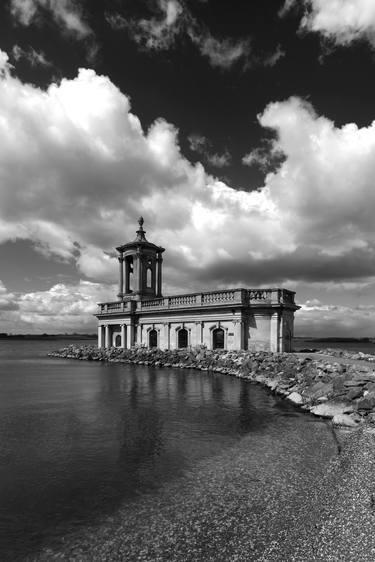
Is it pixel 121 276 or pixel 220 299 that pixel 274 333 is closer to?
pixel 220 299

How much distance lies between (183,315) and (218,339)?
15.2 ft

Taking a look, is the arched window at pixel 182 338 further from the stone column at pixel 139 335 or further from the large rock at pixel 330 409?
the large rock at pixel 330 409

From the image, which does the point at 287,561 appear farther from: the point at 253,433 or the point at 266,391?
the point at 266,391

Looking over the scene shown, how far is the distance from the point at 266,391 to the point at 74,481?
14.0 m

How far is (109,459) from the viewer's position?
32.1 ft

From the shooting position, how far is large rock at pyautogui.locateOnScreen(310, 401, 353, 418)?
13.8 meters

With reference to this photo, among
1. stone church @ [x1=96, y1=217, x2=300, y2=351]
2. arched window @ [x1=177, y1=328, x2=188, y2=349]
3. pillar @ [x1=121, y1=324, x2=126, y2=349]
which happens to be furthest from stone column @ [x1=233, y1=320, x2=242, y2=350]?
pillar @ [x1=121, y1=324, x2=126, y2=349]

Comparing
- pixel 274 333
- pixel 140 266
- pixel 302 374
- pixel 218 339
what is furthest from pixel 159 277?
pixel 302 374

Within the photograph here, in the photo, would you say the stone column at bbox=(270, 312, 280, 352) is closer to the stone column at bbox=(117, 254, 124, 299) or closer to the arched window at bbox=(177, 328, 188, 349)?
the arched window at bbox=(177, 328, 188, 349)

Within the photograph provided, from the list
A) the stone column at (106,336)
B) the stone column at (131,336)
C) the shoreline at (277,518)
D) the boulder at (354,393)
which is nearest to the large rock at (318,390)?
the boulder at (354,393)

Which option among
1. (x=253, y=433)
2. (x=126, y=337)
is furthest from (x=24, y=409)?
(x=126, y=337)

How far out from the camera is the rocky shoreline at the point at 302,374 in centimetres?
1391

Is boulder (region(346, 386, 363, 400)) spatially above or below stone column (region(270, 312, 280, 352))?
below

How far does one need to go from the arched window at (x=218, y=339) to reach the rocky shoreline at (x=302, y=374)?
194 cm
